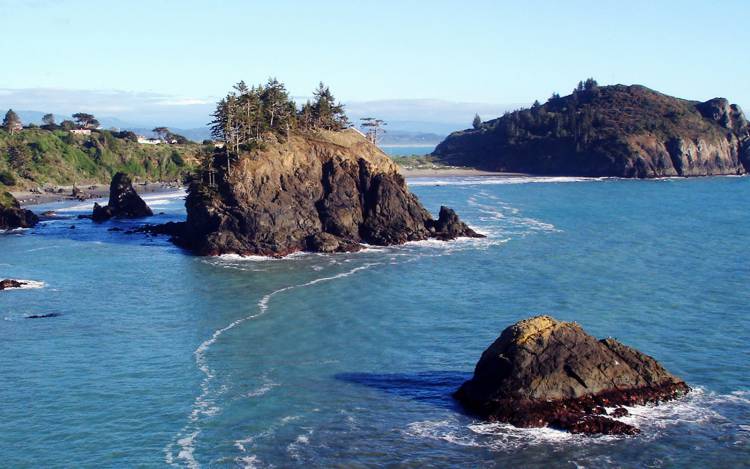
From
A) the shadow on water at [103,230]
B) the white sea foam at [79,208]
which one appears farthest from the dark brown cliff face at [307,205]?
the white sea foam at [79,208]

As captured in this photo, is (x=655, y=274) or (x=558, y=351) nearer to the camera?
(x=558, y=351)

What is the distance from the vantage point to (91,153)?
18088 cm

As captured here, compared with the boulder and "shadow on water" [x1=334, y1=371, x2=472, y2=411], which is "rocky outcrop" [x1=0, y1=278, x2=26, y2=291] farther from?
the boulder

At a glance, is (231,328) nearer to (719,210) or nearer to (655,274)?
(655,274)

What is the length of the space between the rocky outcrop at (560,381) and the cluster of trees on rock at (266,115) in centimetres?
5990

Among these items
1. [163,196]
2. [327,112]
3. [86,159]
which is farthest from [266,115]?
[86,159]

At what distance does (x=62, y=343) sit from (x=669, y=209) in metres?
108

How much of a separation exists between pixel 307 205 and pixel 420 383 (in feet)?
164

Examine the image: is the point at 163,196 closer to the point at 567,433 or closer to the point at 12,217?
the point at 12,217

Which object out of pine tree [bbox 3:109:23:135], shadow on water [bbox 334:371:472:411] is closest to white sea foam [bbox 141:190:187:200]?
pine tree [bbox 3:109:23:135]

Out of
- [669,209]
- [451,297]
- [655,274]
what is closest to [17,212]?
[451,297]

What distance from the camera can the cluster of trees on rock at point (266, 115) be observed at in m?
98.9

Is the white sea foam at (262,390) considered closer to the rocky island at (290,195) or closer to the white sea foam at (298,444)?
the white sea foam at (298,444)

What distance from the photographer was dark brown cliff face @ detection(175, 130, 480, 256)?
293ft
